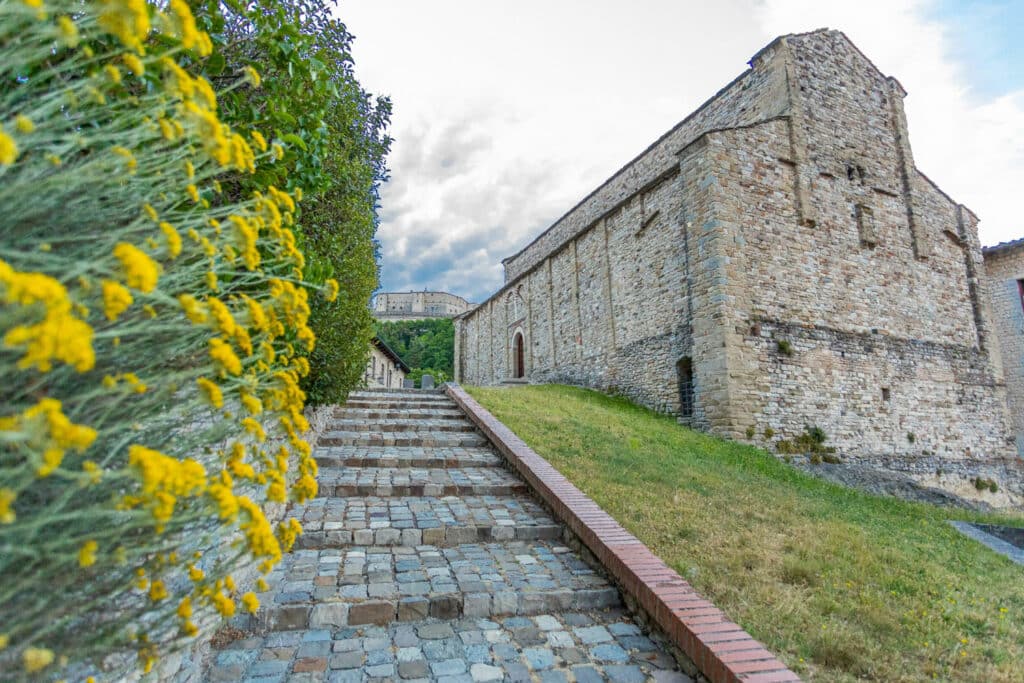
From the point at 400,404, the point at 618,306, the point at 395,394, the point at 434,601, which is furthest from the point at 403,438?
the point at 618,306

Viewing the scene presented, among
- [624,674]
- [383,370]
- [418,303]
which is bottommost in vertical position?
[624,674]

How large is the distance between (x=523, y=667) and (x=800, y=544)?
2925 millimetres

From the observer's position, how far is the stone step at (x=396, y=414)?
27.9ft

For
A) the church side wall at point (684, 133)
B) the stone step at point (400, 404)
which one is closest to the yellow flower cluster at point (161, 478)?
the stone step at point (400, 404)

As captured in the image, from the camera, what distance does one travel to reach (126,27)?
108 centimetres

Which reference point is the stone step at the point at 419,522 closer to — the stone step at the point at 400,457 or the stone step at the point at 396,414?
the stone step at the point at 400,457

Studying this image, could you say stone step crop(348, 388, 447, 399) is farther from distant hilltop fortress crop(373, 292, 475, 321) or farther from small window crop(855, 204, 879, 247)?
distant hilltop fortress crop(373, 292, 475, 321)

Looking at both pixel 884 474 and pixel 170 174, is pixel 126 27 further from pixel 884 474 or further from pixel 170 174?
pixel 884 474

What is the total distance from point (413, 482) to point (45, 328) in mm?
5040

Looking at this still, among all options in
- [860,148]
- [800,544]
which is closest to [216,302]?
[800,544]

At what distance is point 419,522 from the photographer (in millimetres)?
4547

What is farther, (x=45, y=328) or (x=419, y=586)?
(x=419, y=586)

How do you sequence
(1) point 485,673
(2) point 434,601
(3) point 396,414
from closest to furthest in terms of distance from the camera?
(1) point 485,673, (2) point 434,601, (3) point 396,414

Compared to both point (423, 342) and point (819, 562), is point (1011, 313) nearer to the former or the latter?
point (819, 562)
